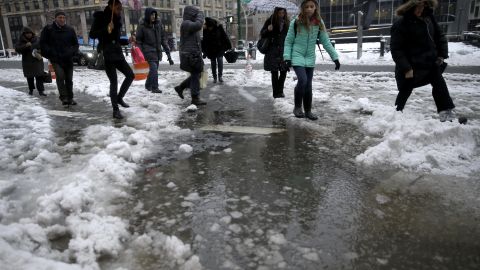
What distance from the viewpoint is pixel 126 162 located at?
161 inches

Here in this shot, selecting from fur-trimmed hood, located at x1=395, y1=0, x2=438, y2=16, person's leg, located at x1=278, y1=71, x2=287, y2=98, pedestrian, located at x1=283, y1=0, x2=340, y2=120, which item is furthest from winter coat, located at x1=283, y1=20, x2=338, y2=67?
person's leg, located at x1=278, y1=71, x2=287, y2=98

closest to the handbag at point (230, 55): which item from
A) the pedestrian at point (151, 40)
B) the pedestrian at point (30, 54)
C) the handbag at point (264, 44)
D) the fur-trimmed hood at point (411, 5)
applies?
the pedestrian at point (151, 40)

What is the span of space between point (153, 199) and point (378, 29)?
1638 inches

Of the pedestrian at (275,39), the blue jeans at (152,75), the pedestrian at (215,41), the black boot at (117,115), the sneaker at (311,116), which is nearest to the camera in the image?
the sneaker at (311,116)

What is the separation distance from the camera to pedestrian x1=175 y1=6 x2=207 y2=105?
7238 mm

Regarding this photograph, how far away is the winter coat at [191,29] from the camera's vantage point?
7.22 m

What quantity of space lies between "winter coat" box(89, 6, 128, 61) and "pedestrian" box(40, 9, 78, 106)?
1716mm

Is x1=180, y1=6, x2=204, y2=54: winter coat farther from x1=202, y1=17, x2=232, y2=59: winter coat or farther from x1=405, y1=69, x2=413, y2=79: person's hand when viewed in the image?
x1=405, y1=69, x2=413, y2=79: person's hand

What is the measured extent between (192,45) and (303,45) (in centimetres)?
239

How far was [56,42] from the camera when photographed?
25.6 ft

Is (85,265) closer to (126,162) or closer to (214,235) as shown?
(214,235)

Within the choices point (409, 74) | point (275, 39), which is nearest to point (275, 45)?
point (275, 39)

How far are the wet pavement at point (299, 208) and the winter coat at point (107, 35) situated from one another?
7.99 ft

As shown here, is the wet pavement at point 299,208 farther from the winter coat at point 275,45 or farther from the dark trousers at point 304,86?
the winter coat at point 275,45
